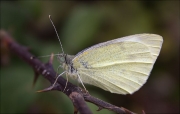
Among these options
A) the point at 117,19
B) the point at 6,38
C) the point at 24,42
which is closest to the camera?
the point at 6,38

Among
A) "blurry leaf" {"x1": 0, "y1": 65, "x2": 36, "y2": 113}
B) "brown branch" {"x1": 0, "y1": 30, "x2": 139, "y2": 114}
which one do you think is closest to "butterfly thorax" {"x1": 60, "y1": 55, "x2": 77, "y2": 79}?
"brown branch" {"x1": 0, "y1": 30, "x2": 139, "y2": 114}

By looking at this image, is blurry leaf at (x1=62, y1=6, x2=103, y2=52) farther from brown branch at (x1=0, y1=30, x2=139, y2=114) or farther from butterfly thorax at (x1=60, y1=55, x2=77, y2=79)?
butterfly thorax at (x1=60, y1=55, x2=77, y2=79)

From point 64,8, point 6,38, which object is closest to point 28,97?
point 6,38

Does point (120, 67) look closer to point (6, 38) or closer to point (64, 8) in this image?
point (6, 38)

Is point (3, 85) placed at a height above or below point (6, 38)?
below

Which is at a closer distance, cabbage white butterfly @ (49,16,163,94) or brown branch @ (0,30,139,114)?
brown branch @ (0,30,139,114)

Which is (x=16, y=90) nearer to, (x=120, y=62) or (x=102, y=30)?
(x=120, y=62)

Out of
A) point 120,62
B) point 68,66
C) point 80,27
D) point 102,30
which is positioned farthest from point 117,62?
point 102,30
